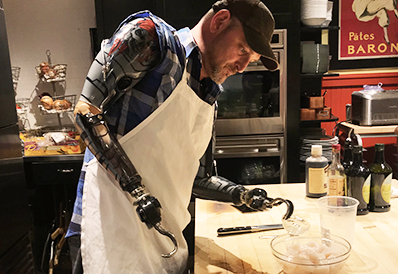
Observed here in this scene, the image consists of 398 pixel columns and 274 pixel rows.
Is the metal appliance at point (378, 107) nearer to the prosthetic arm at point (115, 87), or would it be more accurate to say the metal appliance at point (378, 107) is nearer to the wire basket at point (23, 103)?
the prosthetic arm at point (115, 87)

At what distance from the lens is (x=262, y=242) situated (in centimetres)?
113

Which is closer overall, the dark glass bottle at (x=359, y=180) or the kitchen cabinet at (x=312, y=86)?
the dark glass bottle at (x=359, y=180)

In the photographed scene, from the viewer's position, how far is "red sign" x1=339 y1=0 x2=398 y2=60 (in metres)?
3.42

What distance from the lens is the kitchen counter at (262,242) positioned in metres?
0.98

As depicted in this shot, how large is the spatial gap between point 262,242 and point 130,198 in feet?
1.42

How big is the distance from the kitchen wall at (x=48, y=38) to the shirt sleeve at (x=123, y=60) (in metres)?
2.42

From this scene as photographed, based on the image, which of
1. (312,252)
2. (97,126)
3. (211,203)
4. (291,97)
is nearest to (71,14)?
(291,97)

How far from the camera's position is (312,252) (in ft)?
2.87

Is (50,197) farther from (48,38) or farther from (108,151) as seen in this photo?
(108,151)

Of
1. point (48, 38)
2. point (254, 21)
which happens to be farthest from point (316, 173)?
point (48, 38)

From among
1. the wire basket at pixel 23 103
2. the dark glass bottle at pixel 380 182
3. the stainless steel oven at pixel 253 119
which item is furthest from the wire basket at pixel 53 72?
the dark glass bottle at pixel 380 182

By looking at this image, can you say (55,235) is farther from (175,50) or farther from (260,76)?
(175,50)

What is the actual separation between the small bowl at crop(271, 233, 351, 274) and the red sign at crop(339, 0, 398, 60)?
2934mm

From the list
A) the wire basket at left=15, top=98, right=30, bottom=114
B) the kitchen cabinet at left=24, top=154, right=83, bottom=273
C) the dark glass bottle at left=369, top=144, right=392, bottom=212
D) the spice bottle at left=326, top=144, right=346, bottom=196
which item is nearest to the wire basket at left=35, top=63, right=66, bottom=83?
the wire basket at left=15, top=98, right=30, bottom=114
